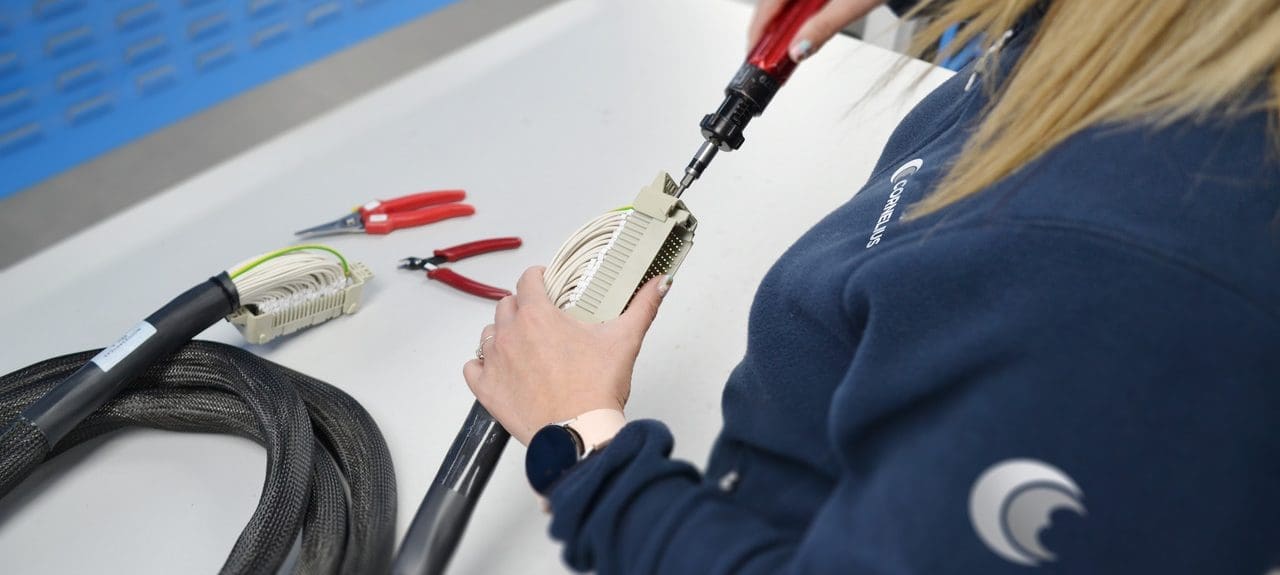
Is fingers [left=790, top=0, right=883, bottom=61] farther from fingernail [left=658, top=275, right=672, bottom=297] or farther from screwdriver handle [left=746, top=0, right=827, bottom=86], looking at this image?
fingernail [left=658, top=275, right=672, bottom=297]

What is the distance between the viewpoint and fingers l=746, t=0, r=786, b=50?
68 centimetres

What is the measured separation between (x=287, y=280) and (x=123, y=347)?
0.14m

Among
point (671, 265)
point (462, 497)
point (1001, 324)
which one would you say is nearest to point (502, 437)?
point (462, 497)

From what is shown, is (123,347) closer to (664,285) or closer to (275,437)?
(275,437)

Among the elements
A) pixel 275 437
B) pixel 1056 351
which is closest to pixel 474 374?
pixel 275 437

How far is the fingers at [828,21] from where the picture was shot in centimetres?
62

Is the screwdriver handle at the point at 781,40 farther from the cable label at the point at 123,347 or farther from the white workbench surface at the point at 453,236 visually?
the cable label at the point at 123,347

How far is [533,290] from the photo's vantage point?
686 millimetres

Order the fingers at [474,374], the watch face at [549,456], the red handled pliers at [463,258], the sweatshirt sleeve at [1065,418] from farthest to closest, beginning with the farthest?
the red handled pliers at [463,258] < the fingers at [474,374] < the watch face at [549,456] < the sweatshirt sleeve at [1065,418]

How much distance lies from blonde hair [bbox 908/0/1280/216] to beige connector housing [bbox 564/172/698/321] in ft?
0.81

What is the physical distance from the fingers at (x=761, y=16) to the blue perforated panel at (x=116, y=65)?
72 cm

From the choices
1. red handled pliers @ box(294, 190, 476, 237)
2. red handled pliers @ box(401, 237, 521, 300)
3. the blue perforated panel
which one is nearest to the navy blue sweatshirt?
red handled pliers @ box(401, 237, 521, 300)

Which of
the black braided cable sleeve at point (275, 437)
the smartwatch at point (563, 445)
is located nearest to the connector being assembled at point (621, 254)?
the smartwatch at point (563, 445)

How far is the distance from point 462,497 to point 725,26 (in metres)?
0.96
